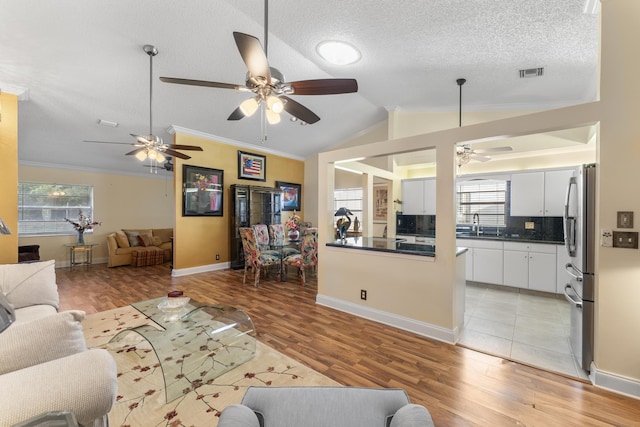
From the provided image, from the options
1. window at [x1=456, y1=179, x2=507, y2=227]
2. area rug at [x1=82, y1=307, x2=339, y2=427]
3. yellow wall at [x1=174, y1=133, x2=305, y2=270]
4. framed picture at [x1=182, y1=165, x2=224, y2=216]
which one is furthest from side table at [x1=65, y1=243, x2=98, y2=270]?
window at [x1=456, y1=179, x2=507, y2=227]

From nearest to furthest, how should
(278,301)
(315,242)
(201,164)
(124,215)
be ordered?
(278,301) < (315,242) < (201,164) < (124,215)

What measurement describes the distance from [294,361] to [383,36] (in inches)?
129

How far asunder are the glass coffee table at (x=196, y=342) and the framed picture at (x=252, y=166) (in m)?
4.18

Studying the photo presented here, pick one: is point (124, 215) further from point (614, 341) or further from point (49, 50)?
point (614, 341)

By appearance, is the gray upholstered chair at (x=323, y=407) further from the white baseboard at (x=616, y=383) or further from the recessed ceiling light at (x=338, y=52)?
the recessed ceiling light at (x=338, y=52)

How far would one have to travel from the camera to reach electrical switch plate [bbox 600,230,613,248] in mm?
1944

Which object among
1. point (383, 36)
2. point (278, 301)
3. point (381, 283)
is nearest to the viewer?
point (383, 36)

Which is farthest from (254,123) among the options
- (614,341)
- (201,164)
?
(614,341)

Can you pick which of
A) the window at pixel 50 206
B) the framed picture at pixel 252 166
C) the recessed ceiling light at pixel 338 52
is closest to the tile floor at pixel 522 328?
the recessed ceiling light at pixel 338 52

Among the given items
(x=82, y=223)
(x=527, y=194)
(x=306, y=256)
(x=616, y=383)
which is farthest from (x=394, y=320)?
(x=82, y=223)

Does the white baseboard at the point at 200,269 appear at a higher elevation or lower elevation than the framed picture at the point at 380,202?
lower

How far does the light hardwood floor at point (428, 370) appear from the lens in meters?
1.72

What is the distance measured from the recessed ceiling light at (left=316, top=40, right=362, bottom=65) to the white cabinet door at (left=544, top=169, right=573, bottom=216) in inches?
149

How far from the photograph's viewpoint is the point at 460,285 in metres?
2.91
